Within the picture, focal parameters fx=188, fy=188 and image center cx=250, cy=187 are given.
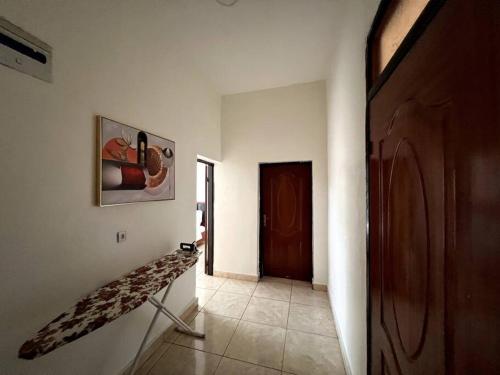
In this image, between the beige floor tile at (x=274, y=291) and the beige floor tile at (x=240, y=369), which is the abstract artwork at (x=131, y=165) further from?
the beige floor tile at (x=274, y=291)

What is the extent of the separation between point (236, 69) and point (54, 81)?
2.19 meters

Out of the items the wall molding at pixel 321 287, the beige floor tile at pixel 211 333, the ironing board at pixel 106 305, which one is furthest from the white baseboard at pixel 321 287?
the ironing board at pixel 106 305

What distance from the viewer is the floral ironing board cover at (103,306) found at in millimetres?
911

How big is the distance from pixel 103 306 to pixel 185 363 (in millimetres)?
1066

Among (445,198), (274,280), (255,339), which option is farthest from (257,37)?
(274,280)

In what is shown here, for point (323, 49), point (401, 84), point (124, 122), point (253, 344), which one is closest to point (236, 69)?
point (323, 49)

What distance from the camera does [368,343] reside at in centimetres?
112

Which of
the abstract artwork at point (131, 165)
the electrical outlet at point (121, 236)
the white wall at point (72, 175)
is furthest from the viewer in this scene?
the electrical outlet at point (121, 236)

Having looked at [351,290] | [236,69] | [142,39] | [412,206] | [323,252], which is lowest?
[323,252]

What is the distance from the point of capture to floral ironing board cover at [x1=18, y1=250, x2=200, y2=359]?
91cm

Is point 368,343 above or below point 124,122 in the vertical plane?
→ below

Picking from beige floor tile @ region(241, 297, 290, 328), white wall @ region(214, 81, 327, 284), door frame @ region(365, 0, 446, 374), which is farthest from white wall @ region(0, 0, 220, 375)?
door frame @ region(365, 0, 446, 374)

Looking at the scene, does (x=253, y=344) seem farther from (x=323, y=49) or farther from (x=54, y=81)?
(x=323, y=49)

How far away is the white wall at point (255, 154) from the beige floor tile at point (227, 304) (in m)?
0.58
